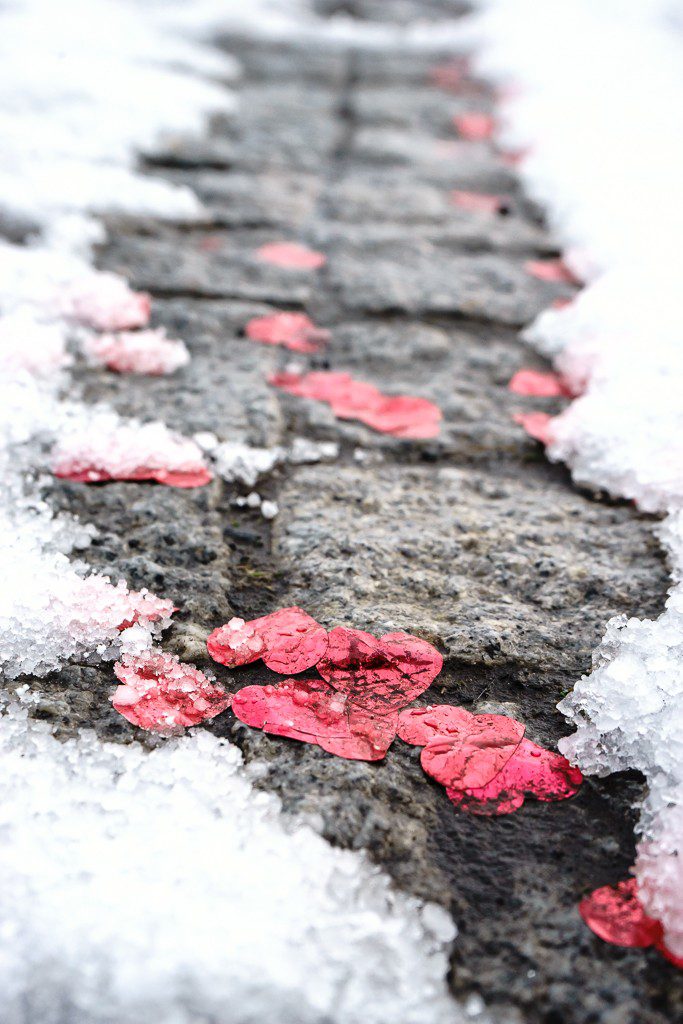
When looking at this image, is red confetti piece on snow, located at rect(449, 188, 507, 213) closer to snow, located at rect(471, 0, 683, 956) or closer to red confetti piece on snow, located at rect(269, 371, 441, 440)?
snow, located at rect(471, 0, 683, 956)

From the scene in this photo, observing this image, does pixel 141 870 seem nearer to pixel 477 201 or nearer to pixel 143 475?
pixel 143 475

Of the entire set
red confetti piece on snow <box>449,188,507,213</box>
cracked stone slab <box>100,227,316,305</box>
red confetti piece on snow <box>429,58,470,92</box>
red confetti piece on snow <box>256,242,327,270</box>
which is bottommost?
cracked stone slab <box>100,227,316,305</box>

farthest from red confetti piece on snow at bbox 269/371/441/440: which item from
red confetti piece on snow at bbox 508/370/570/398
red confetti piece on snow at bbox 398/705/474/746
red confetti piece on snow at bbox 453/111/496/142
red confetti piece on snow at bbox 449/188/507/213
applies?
red confetti piece on snow at bbox 453/111/496/142

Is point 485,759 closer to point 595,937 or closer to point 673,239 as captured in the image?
point 595,937

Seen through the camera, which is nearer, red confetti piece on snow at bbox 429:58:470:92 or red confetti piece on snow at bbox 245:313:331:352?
red confetti piece on snow at bbox 245:313:331:352

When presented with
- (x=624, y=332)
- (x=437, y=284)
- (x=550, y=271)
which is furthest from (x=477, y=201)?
(x=624, y=332)
